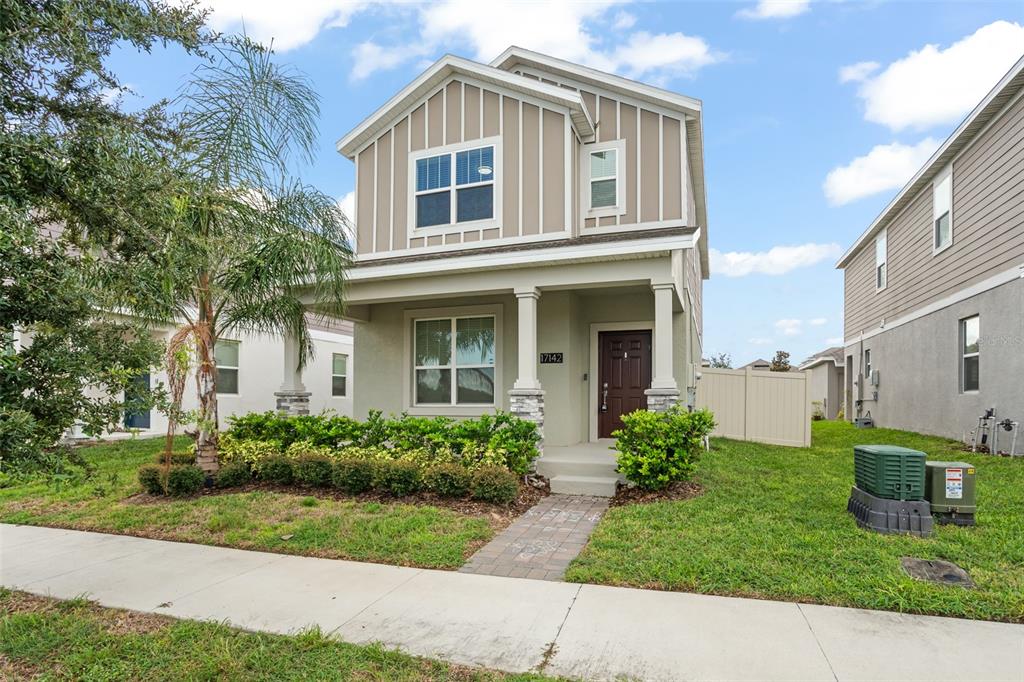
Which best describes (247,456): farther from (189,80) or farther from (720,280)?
(720,280)

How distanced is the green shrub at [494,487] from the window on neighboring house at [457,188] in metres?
4.71

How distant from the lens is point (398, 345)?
11234 mm

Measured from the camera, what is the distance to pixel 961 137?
454 inches

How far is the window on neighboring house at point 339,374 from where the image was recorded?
1848 centimetres

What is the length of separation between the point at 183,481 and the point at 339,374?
11.5 m

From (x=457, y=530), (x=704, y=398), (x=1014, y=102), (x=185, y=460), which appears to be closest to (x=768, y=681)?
(x=457, y=530)

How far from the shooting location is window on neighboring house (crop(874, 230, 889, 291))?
55.6ft

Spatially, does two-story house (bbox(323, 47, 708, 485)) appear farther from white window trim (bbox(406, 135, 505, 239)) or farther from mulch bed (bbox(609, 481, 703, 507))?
mulch bed (bbox(609, 481, 703, 507))

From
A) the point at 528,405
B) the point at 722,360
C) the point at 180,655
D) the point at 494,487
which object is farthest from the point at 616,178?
the point at 722,360

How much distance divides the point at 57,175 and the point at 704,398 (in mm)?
12199

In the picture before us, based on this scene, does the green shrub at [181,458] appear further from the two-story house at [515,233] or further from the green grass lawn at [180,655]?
the green grass lawn at [180,655]

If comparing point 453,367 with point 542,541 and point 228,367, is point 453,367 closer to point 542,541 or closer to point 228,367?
point 542,541

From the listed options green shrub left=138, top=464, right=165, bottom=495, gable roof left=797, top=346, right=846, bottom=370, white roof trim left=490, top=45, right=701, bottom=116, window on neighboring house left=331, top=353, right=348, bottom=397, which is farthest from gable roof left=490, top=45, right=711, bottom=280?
gable roof left=797, top=346, right=846, bottom=370

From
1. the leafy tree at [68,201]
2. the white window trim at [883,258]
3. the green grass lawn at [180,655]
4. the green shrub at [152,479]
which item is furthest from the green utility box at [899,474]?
the white window trim at [883,258]
